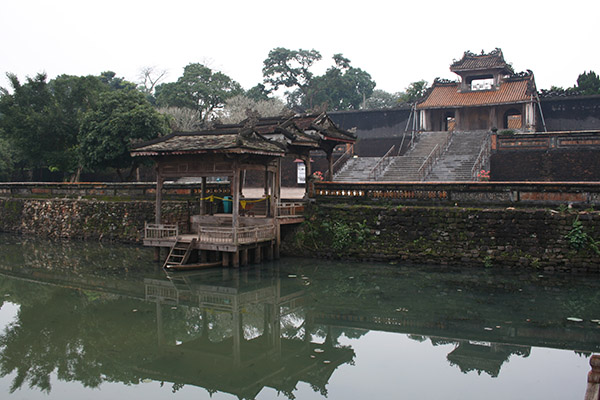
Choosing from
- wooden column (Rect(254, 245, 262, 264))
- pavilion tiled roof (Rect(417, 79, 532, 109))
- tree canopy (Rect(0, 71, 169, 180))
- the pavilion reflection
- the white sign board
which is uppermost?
pavilion tiled roof (Rect(417, 79, 532, 109))

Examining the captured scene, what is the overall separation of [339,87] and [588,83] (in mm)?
23621

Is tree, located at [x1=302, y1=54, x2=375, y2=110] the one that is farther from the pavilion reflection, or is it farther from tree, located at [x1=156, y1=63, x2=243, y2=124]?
the pavilion reflection

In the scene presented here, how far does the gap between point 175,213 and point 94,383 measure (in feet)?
40.6

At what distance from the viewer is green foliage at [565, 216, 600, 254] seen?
14.1 meters

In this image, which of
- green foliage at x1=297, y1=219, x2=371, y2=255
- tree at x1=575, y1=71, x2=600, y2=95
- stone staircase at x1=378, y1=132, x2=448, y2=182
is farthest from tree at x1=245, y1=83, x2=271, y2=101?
green foliage at x1=297, y1=219, x2=371, y2=255

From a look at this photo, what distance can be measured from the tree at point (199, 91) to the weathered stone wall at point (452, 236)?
29234mm

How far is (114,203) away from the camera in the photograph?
73.6 feet

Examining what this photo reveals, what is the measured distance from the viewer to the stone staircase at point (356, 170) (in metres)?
27.8

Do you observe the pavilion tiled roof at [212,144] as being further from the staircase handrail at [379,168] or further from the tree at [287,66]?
the tree at [287,66]

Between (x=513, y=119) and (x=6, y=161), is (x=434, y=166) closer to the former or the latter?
(x=513, y=119)

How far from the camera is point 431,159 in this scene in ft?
88.8

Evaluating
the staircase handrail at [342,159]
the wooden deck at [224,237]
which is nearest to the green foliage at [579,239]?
the wooden deck at [224,237]

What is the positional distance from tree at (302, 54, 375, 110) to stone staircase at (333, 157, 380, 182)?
76.6 feet

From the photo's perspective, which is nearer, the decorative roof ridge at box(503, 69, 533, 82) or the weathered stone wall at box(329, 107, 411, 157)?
the decorative roof ridge at box(503, 69, 533, 82)
